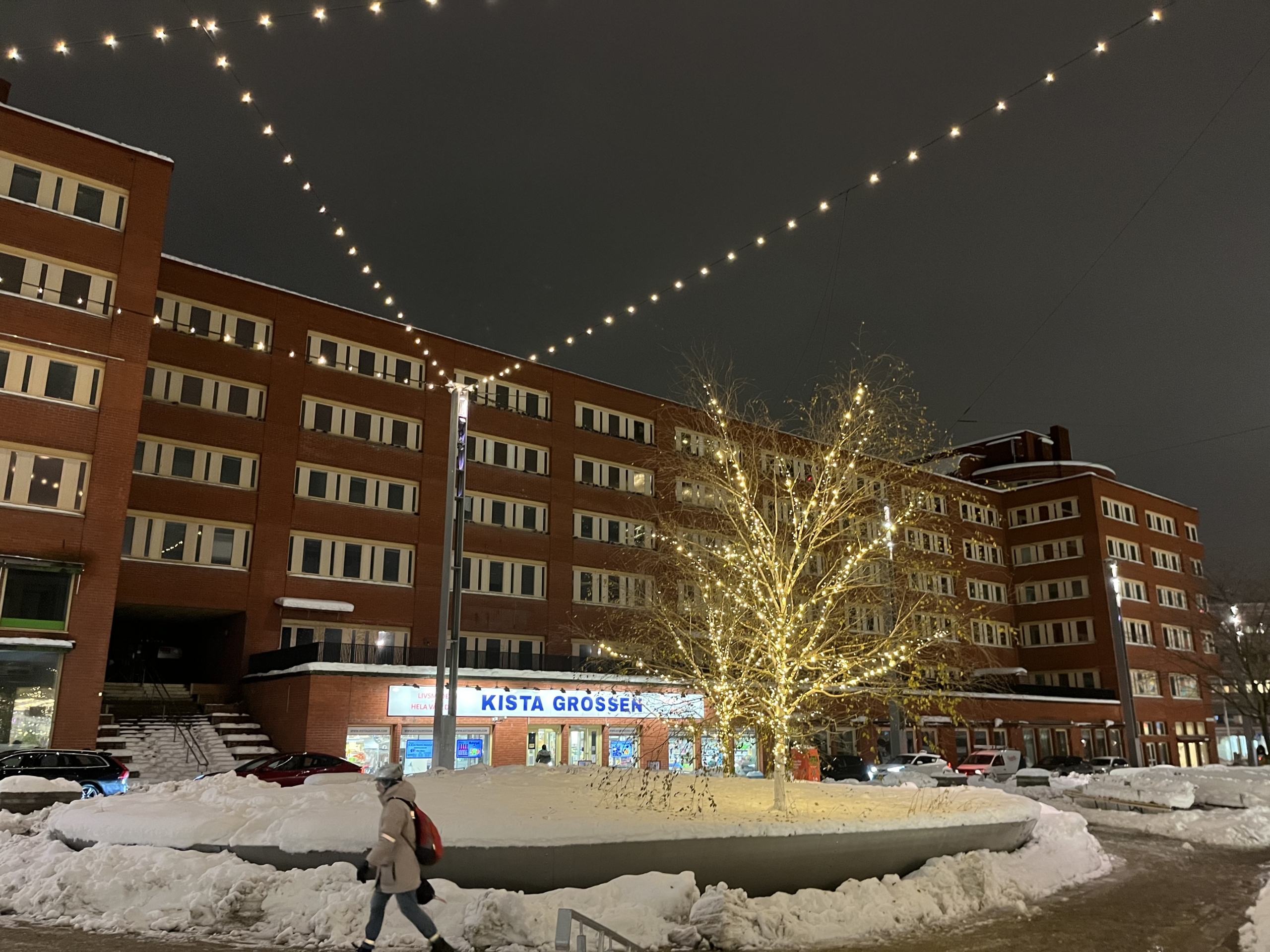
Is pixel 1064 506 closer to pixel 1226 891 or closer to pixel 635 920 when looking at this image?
pixel 1226 891

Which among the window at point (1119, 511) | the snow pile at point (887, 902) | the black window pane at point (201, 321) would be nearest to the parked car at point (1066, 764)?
the window at point (1119, 511)

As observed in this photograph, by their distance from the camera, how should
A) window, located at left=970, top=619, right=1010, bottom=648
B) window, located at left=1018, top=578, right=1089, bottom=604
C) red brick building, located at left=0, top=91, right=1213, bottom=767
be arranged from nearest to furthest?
red brick building, located at left=0, top=91, right=1213, bottom=767
window, located at left=970, top=619, right=1010, bottom=648
window, located at left=1018, top=578, right=1089, bottom=604

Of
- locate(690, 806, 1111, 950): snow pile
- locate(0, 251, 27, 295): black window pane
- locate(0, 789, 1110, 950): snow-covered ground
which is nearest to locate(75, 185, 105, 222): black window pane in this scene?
locate(0, 251, 27, 295): black window pane

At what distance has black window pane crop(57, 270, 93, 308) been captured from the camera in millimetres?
29109

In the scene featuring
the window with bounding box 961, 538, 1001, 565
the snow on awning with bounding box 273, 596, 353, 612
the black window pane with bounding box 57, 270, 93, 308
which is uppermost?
the black window pane with bounding box 57, 270, 93, 308

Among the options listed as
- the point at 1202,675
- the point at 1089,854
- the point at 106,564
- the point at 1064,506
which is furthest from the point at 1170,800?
the point at 1202,675

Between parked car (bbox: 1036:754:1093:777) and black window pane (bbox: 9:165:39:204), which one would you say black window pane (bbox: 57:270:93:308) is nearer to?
black window pane (bbox: 9:165:39:204)

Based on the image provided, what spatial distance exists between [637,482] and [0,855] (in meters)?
36.0

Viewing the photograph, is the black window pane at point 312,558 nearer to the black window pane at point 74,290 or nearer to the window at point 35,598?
the window at point 35,598

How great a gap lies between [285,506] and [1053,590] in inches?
2003

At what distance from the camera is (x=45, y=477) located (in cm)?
2789

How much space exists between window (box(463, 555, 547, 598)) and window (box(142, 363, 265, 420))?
10752 millimetres

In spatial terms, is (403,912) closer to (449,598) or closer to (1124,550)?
(449,598)

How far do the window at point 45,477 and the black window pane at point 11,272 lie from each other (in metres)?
4.81
